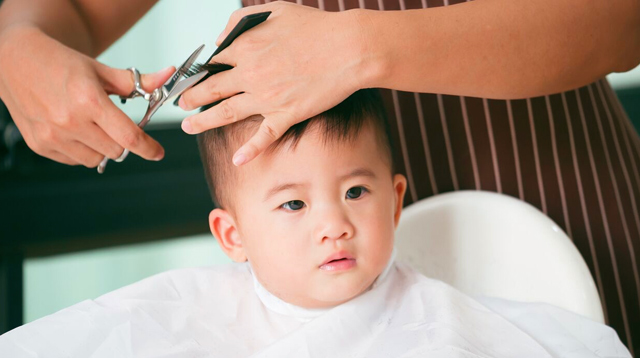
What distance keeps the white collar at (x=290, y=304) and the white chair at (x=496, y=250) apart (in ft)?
0.56

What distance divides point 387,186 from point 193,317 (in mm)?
418

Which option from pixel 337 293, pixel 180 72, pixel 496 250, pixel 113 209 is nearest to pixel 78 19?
pixel 180 72

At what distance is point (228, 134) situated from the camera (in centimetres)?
117

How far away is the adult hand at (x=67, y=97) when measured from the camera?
1.05 m

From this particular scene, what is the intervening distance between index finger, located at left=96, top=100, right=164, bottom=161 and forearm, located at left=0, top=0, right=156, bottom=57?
Result: 0.26 metres

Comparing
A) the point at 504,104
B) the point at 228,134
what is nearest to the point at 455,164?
the point at 504,104

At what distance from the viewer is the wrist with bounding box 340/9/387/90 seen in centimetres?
95

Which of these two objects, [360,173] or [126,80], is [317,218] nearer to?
[360,173]

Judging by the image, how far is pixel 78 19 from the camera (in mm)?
1361

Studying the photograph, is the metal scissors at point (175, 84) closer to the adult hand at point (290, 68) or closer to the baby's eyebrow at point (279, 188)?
the adult hand at point (290, 68)

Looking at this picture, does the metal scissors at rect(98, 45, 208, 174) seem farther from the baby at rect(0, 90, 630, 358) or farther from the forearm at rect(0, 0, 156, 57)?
the forearm at rect(0, 0, 156, 57)

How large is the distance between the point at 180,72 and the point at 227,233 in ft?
1.09

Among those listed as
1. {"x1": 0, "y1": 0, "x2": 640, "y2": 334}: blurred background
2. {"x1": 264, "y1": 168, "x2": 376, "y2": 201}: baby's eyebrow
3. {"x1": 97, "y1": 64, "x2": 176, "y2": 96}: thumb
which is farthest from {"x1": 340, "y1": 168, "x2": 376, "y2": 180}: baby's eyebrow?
{"x1": 0, "y1": 0, "x2": 640, "y2": 334}: blurred background

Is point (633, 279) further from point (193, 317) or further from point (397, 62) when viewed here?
point (193, 317)
